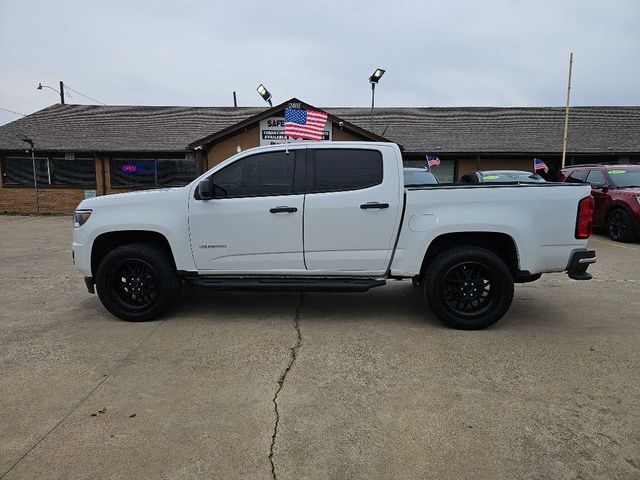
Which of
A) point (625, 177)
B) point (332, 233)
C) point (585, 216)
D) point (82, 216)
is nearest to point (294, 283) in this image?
point (332, 233)

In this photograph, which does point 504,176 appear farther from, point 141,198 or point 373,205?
point 141,198

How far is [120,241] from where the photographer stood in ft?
Result: 16.3

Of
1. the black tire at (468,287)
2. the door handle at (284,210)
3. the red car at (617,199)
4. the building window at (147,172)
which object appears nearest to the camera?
the black tire at (468,287)

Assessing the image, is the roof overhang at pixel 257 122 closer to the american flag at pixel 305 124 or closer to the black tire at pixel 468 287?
the american flag at pixel 305 124

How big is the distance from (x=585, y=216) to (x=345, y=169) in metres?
2.42

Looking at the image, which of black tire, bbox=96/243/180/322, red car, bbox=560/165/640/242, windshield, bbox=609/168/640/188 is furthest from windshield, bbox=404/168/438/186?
black tire, bbox=96/243/180/322

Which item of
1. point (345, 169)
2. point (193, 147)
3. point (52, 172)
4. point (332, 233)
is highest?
point (193, 147)

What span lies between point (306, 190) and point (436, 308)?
182 centimetres

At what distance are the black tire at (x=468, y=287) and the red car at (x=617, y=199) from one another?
7.71 m

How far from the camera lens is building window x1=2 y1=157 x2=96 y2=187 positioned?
19125mm

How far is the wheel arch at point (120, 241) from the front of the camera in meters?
4.85

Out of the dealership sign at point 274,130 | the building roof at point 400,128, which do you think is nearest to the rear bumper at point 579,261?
the dealership sign at point 274,130

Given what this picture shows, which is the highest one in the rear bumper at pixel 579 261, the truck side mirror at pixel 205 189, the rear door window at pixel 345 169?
the rear door window at pixel 345 169

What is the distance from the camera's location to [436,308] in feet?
14.8
